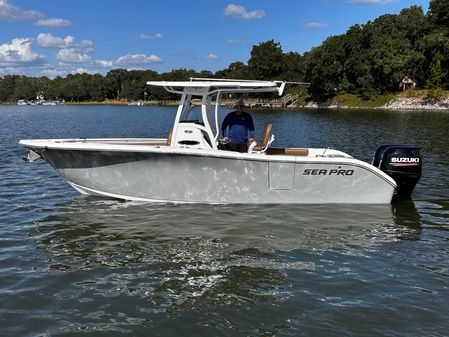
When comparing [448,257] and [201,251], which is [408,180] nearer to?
[448,257]

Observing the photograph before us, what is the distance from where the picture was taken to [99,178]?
10.9 m

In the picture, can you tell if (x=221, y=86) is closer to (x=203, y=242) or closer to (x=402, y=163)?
(x=203, y=242)

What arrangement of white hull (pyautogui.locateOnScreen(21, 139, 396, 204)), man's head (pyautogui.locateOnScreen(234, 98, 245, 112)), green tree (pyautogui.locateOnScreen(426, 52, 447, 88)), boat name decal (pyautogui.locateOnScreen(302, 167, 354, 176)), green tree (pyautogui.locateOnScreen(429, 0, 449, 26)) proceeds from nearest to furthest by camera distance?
white hull (pyautogui.locateOnScreen(21, 139, 396, 204))
boat name decal (pyautogui.locateOnScreen(302, 167, 354, 176))
man's head (pyautogui.locateOnScreen(234, 98, 245, 112))
green tree (pyautogui.locateOnScreen(426, 52, 447, 88))
green tree (pyautogui.locateOnScreen(429, 0, 449, 26))

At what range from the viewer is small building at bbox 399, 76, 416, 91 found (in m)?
99.0

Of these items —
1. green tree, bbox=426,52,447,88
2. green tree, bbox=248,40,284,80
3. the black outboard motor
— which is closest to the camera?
the black outboard motor

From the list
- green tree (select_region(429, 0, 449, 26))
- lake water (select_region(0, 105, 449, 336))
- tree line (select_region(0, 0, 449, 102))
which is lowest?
lake water (select_region(0, 105, 449, 336))

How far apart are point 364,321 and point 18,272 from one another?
16.7 ft

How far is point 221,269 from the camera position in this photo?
7.33 meters

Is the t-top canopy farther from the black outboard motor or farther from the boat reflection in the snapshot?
the black outboard motor

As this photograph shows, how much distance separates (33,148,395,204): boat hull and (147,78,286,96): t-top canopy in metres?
1.60

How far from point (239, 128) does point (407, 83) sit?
9835cm

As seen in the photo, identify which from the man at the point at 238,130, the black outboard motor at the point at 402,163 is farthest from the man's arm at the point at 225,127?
the black outboard motor at the point at 402,163

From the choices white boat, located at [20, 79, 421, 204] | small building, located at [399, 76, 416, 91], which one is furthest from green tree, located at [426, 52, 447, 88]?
white boat, located at [20, 79, 421, 204]

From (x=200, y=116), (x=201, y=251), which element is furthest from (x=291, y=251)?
(x=200, y=116)
